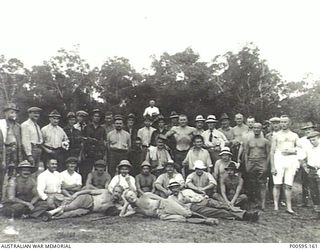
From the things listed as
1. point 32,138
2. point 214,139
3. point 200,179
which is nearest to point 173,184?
point 200,179

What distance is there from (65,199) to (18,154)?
122 cm

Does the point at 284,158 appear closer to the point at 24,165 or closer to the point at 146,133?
the point at 146,133

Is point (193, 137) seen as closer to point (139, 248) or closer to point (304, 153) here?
point (304, 153)

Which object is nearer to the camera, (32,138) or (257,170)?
(32,138)

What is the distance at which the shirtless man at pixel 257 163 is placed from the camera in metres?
7.34

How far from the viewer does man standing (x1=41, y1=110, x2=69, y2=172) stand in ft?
24.4

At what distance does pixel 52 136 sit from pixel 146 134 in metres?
1.81

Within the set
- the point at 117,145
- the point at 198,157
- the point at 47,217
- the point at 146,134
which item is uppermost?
the point at 146,134

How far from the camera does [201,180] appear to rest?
23.2 feet

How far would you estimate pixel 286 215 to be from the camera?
6785 millimetres

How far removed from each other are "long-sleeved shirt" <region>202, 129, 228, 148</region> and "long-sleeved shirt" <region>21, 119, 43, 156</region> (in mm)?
3025

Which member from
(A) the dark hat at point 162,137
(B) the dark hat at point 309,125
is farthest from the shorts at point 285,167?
(A) the dark hat at point 162,137

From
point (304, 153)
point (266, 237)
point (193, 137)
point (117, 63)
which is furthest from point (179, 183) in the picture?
point (117, 63)

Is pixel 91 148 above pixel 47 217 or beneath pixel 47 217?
above
